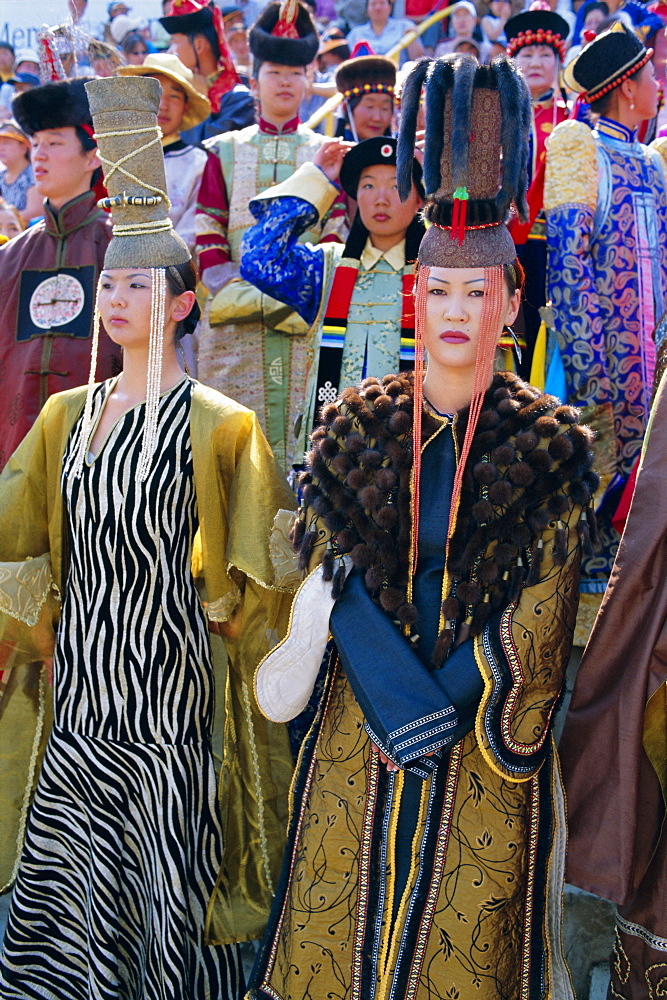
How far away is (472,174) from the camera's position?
2.40 metres

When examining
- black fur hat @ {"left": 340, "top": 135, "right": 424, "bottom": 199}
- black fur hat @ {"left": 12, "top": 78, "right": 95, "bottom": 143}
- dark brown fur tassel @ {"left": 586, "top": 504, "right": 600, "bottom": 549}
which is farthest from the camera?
black fur hat @ {"left": 12, "top": 78, "right": 95, "bottom": 143}

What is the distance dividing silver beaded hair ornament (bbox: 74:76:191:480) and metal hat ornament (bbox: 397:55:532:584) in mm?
761

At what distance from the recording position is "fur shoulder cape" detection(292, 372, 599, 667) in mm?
2318

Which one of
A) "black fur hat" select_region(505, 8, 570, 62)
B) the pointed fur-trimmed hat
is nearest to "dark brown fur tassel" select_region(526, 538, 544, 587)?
the pointed fur-trimmed hat

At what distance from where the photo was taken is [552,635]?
7.53 ft

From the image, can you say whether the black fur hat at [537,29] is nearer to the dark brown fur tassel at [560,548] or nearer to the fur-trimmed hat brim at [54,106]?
the fur-trimmed hat brim at [54,106]

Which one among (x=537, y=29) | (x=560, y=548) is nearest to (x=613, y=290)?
(x=560, y=548)

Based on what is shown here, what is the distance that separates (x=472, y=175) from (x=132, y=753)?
68.4 inches

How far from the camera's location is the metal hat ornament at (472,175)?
7.72ft

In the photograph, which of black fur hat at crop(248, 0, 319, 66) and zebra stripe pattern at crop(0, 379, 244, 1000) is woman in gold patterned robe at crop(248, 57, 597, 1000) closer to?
zebra stripe pattern at crop(0, 379, 244, 1000)

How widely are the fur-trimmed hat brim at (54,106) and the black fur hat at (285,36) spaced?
1130 millimetres

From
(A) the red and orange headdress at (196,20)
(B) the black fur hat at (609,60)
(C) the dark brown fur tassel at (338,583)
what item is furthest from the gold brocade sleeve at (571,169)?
(A) the red and orange headdress at (196,20)

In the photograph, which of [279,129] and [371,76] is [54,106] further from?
[371,76]

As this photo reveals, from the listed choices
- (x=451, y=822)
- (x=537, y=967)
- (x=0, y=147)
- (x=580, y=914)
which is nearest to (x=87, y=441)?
(x=451, y=822)
